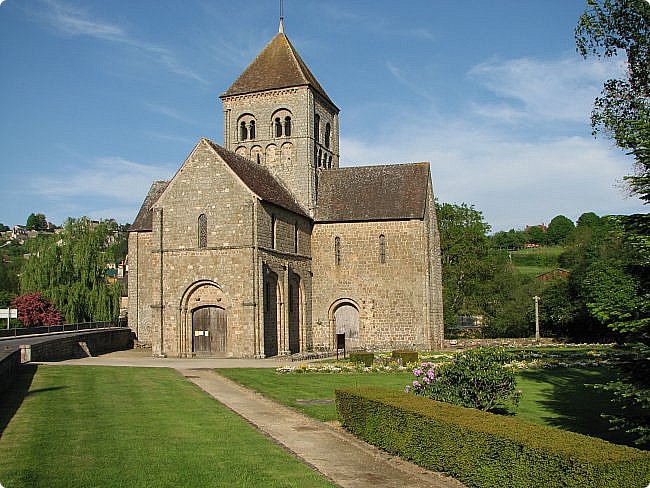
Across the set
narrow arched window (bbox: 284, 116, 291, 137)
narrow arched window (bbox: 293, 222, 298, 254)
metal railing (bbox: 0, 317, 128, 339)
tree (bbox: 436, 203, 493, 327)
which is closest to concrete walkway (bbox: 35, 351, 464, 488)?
narrow arched window (bbox: 293, 222, 298, 254)

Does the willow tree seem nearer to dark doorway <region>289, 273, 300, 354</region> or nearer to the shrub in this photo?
dark doorway <region>289, 273, 300, 354</region>

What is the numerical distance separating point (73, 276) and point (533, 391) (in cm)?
3825

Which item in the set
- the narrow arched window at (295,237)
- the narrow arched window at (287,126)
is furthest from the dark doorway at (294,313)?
the narrow arched window at (287,126)

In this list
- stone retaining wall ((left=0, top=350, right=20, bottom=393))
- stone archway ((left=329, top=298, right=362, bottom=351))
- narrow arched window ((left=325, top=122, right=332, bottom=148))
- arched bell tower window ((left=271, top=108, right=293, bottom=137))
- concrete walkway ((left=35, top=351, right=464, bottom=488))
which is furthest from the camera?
narrow arched window ((left=325, top=122, right=332, bottom=148))

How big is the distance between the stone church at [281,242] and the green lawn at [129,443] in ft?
48.9

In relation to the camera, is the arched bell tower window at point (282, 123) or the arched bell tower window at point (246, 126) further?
the arched bell tower window at point (246, 126)

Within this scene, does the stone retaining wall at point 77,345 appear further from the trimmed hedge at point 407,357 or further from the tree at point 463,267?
the tree at point 463,267

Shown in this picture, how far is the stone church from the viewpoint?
113 ft

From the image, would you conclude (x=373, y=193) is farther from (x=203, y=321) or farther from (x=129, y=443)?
(x=129, y=443)

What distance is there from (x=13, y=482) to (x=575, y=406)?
45.0 feet

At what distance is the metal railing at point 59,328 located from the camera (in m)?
36.3

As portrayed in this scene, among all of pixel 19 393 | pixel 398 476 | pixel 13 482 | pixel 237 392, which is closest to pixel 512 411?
pixel 398 476

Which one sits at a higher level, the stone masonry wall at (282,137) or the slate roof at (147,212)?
the stone masonry wall at (282,137)

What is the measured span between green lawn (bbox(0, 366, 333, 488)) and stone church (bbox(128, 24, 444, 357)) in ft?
48.9
